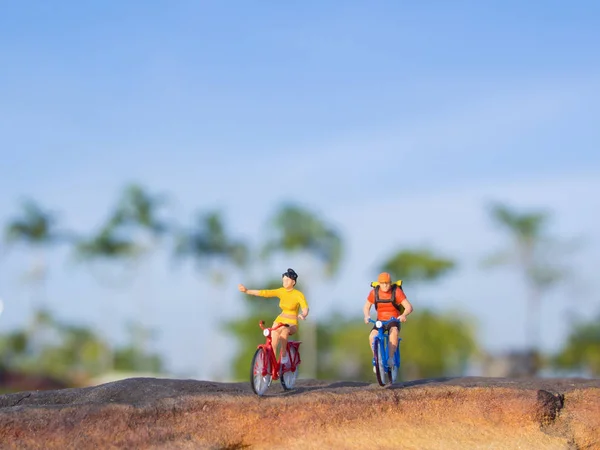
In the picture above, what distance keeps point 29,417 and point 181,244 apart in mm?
32864

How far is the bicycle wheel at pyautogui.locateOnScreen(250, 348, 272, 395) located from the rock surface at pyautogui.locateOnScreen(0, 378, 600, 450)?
0.20m

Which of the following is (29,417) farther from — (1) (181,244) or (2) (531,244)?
(2) (531,244)

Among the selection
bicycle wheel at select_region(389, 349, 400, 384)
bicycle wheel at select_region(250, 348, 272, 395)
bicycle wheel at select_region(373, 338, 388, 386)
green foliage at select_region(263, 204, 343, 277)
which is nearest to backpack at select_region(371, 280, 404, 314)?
bicycle wheel at select_region(373, 338, 388, 386)

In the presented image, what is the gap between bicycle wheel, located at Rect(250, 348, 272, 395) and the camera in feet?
36.1

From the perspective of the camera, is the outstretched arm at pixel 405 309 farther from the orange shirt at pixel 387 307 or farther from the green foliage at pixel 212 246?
the green foliage at pixel 212 246

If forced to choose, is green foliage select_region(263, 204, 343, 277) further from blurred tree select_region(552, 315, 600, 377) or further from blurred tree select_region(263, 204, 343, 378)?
blurred tree select_region(552, 315, 600, 377)

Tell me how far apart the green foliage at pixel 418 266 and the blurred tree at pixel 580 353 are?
30.6ft

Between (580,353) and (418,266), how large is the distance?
37.4 feet

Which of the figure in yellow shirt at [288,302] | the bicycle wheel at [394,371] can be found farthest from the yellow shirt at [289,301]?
the bicycle wheel at [394,371]

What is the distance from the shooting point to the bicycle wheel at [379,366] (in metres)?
11.6

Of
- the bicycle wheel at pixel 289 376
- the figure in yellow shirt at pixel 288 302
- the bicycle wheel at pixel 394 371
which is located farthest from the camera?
the bicycle wheel at pixel 394 371

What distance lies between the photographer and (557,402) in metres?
12.3

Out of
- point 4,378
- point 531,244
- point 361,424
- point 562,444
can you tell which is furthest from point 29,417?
point 531,244

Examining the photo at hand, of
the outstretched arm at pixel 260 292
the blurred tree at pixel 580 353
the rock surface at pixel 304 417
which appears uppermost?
the outstretched arm at pixel 260 292
